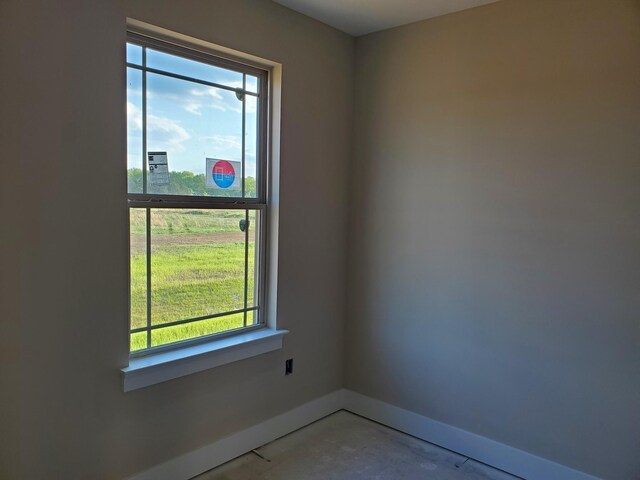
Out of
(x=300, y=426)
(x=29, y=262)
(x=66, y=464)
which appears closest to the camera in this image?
(x=29, y=262)

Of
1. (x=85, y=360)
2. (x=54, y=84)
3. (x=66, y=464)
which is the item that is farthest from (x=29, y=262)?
(x=66, y=464)

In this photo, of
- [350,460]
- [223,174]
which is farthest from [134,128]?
[350,460]

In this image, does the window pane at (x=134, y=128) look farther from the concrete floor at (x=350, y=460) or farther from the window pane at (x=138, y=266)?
the concrete floor at (x=350, y=460)

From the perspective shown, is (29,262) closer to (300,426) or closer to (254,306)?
(254,306)

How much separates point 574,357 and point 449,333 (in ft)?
2.24

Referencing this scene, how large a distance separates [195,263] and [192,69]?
1007 millimetres

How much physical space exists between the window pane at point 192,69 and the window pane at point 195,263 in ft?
2.29

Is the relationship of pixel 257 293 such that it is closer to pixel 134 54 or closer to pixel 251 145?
pixel 251 145

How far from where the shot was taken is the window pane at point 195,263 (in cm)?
229

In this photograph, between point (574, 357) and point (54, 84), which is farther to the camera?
point (574, 357)

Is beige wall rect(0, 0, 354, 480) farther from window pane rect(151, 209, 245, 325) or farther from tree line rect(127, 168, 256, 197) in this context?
window pane rect(151, 209, 245, 325)

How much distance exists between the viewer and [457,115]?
2744 mm

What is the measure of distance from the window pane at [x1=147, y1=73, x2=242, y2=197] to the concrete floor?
151 cm

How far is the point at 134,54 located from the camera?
2.14 metres
